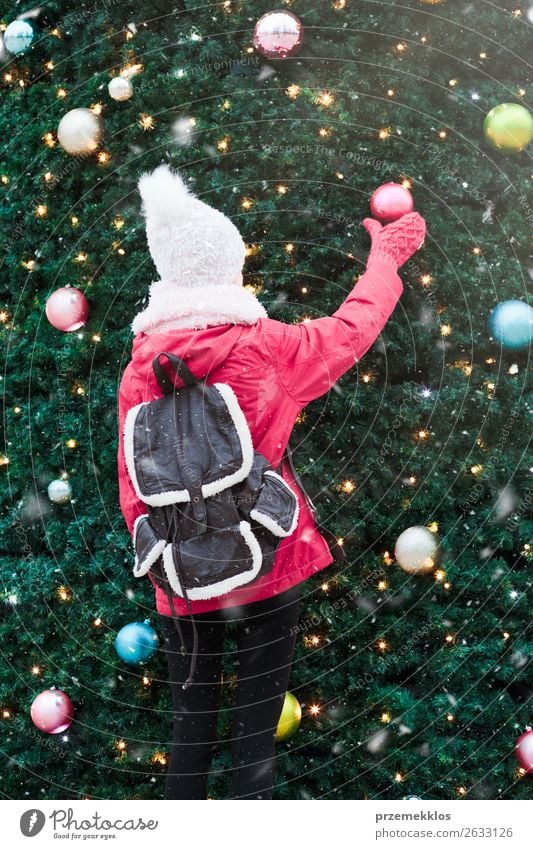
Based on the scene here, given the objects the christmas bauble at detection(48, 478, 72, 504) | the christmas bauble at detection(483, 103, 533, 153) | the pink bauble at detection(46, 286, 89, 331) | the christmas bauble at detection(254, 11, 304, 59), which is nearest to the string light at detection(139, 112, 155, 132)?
the christmas bauble at detection(254, 11, 304, 59)

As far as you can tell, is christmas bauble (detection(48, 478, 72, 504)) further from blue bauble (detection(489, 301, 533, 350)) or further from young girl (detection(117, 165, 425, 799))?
blue bauble (detection(489, 301, 533, 350))

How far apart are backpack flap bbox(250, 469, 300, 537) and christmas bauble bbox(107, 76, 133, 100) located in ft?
3.73

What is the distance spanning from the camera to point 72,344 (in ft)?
7.86

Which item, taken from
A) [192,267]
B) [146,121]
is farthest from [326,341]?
[146,121]

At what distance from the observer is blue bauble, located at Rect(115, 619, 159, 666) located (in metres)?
2.33

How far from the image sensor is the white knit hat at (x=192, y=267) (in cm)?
176

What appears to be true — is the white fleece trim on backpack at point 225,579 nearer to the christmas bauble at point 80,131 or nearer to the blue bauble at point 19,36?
the christmas bauble at point 80,131
